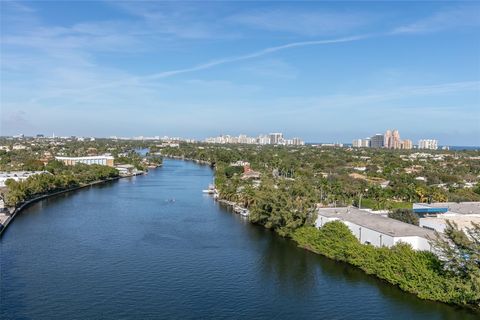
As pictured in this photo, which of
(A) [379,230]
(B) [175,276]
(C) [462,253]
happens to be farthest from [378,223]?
(B) [175,276]

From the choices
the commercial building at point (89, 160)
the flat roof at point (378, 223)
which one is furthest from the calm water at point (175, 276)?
the commercial building at point (89, 160)

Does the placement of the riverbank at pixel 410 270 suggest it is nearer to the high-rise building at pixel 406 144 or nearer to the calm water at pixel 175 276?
the calm water at pixel 175 276

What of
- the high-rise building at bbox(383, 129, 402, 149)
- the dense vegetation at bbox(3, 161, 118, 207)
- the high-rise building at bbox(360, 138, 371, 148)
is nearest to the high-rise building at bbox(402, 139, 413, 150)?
the high-rise building at bbox(383, 129, 402, 149)

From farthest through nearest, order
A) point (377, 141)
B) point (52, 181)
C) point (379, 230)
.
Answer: point (377, 141) < point (52, 181) < point (379, 230)

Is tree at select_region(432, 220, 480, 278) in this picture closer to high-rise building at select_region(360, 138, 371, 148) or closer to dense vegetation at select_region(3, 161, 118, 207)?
dense vegetation at select_region(3, 161, 118, 207)

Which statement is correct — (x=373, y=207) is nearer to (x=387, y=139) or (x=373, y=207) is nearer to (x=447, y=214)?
(x=447, y=214)

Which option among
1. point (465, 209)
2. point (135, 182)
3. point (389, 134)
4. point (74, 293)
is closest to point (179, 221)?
point (74, 293)
